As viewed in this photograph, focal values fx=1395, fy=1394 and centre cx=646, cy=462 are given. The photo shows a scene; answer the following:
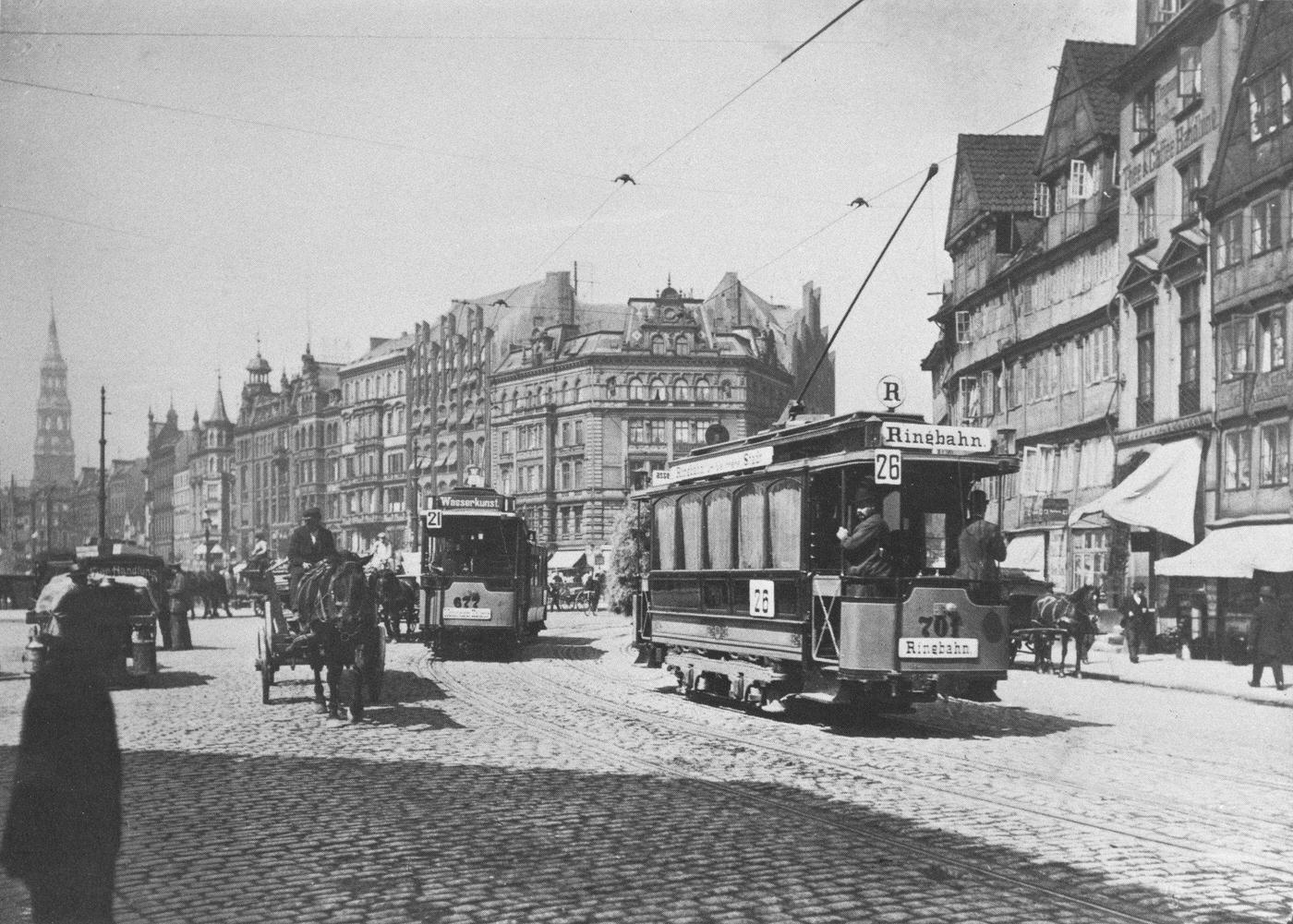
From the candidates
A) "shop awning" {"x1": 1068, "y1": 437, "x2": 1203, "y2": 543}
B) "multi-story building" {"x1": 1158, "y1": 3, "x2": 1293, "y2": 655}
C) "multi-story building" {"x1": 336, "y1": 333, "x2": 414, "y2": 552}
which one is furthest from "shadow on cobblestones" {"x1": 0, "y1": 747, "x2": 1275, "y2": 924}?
"multi-story building" {"x1": 336, "y1": 333, "x2": 414, "y2": 552}

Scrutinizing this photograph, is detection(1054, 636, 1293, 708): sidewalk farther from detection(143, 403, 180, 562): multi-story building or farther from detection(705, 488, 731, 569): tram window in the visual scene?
detection(143, 403, 180, 562): multi-story building

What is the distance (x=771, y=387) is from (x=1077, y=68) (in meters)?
35.1

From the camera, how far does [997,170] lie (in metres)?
44.9

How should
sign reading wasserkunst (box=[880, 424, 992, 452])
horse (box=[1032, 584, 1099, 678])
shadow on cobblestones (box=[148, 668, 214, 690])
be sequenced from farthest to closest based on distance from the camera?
horse (box=[1032, 584, 1099, 678]) → shadow on cobblestones (box=[148, 668, 214, 690]) → sign reading wasserkunst (box=[880, 424, 992, 452])

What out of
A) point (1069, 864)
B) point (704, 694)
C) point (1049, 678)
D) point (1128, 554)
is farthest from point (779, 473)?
point (1128, 554)

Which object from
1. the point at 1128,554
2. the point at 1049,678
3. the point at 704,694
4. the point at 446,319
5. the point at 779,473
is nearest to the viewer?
the point at 779,473

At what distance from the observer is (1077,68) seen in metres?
37.6

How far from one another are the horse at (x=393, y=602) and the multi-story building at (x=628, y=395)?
34725 millimetres

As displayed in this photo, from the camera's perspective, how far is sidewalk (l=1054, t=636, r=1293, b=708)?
20.0 metres

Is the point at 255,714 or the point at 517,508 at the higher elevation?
the point at 517,508

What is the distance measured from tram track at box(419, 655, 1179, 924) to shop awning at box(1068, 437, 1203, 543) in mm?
17199

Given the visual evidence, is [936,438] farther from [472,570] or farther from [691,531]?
[472,570]

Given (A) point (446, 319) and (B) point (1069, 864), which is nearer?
(B) point (1069, 864)

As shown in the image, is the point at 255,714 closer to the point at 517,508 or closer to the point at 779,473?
the point at 779,473
